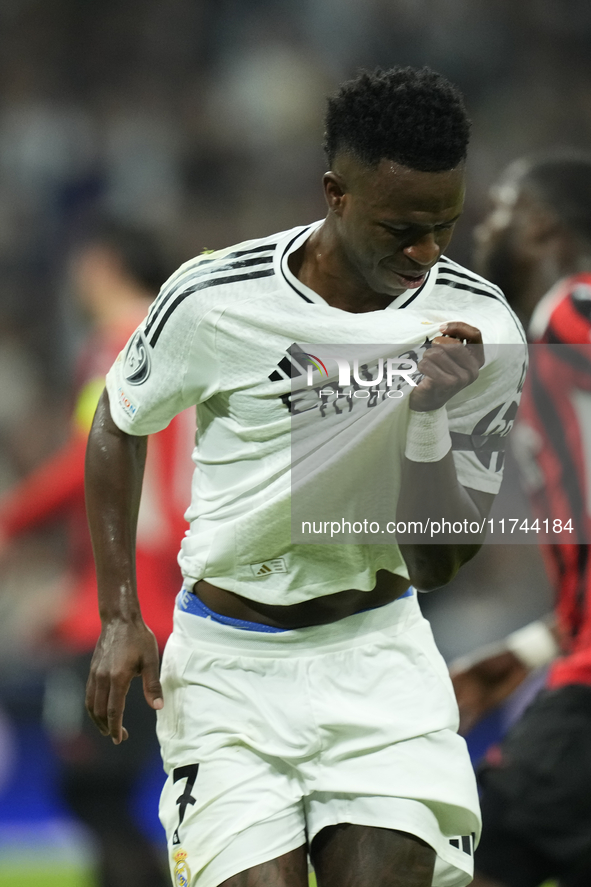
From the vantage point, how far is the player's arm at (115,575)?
7.23ft

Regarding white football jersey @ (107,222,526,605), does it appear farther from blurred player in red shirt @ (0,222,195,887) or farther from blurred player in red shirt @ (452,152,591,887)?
blurred player in red shirt @ (0,222,195,887)

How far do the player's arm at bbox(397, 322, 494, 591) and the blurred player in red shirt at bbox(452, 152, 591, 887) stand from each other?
A: 890 mm

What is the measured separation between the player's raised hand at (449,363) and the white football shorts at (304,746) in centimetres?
55

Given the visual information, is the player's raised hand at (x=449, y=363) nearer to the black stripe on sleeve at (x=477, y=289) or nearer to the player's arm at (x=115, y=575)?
the black stripe on sleeve at (x=477, y=289)

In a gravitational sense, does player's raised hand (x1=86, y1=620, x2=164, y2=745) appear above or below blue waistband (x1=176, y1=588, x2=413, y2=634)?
below

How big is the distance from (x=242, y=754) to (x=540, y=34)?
8481 millimetres

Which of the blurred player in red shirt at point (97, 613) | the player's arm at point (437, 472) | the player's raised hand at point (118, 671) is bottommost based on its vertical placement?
the blurred player in red shirt at point (97, 613)

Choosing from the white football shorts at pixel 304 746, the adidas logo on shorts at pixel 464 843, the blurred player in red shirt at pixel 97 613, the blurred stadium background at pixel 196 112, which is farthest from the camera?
the blurred stadium background at pixel 196 112

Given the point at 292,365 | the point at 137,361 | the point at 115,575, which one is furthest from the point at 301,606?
the point at 137,361

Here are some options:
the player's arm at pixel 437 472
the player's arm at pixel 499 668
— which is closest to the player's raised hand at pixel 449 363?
the player's arm at pixel 437 472

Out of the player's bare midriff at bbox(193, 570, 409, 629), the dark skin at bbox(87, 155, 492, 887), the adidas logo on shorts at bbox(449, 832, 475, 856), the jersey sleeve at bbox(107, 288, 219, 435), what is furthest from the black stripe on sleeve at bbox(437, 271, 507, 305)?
the adidas logo on shorts at bbox(449, 832, 475, 856)

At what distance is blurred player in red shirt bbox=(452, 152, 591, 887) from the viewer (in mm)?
2961

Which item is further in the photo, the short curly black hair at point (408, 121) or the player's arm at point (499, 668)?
the player's arm at point (499, 668)

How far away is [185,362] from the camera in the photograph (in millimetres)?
2254
